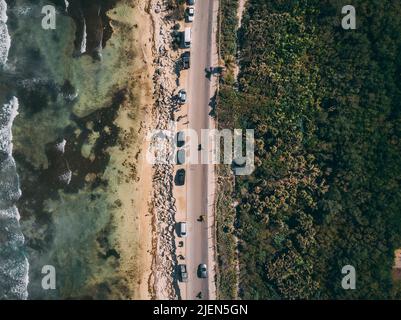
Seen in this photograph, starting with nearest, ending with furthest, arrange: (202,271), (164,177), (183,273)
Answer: (202,271) → (183,273) → (164,177)

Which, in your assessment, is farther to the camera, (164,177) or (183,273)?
(164,177)

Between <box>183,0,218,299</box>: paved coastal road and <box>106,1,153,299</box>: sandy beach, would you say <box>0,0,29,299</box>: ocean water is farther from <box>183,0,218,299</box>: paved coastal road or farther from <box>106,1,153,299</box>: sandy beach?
<box>183,0,218,299</box>: paved coastal road

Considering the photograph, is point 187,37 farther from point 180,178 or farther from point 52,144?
point 52,144

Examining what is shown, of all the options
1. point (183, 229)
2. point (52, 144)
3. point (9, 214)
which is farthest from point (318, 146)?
point (9, 214)

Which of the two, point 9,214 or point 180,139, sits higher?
point 180,139

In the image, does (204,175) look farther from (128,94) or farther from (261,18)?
(261,18)

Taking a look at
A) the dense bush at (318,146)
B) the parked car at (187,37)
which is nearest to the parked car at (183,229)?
the dense bush at (318,146)

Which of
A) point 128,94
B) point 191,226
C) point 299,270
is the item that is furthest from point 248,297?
point 128,94
